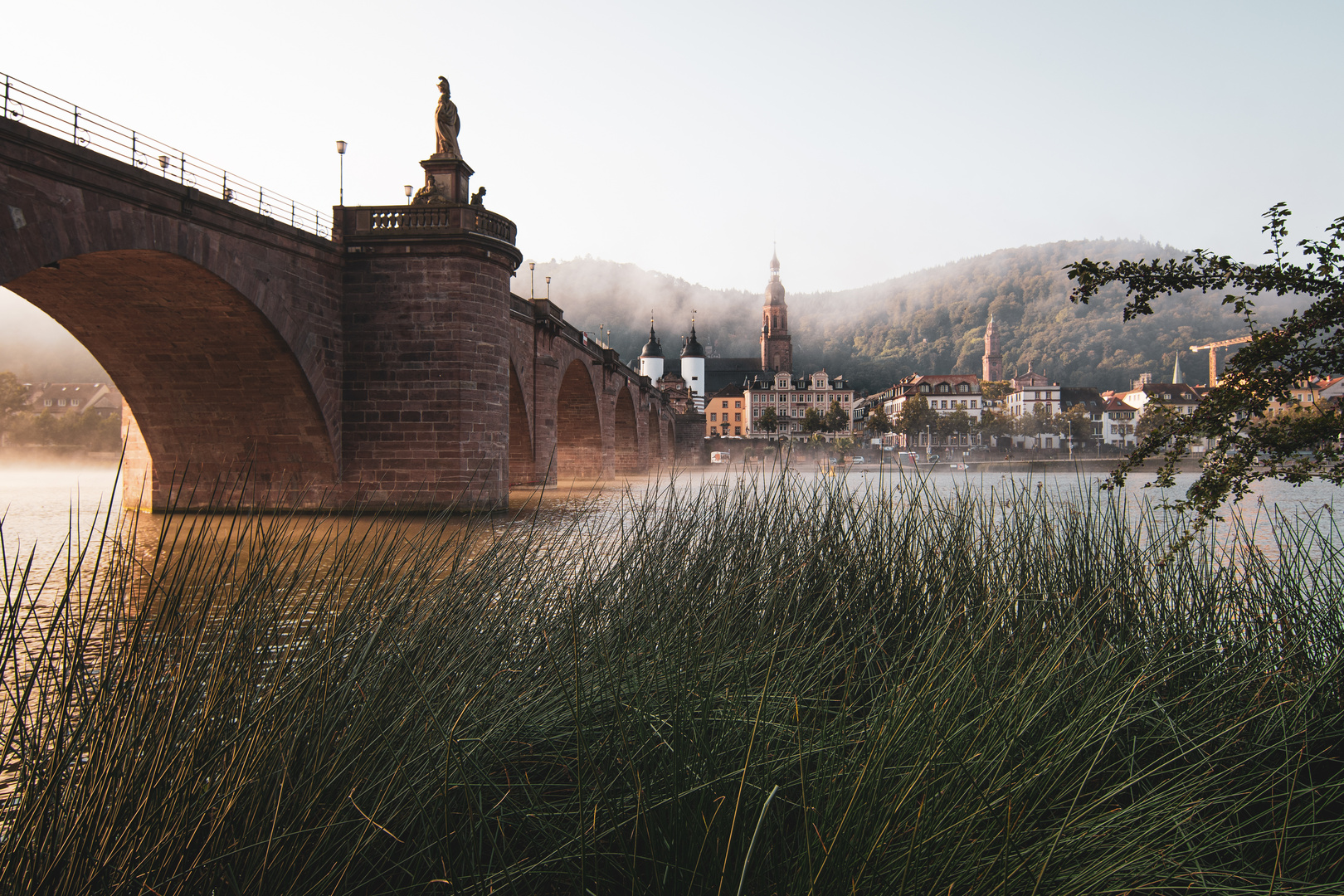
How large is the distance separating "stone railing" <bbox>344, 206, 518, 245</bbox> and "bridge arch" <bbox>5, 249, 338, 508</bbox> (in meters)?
3.16

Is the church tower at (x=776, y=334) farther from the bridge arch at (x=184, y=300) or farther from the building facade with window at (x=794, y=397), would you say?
the bridge arch at (x=184, y=300)

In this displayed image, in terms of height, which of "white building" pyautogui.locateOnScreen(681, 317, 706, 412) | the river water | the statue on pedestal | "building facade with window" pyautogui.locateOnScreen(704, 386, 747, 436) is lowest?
the river water

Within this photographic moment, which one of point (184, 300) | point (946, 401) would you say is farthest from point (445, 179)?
A: point (946, 401)

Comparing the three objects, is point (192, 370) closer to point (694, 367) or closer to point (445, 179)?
point (445, 179)

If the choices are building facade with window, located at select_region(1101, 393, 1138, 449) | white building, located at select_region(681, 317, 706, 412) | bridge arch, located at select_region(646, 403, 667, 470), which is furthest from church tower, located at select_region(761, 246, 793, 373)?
bridge arch, located at select_region(646, 403, 667, 470)

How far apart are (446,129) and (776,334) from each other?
105774mm

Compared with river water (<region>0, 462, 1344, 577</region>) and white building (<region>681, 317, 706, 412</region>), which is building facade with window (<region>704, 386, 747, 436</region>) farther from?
river water (<region>0, 462, 1344, 577</region>)

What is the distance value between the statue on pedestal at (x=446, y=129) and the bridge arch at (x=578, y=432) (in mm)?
14199

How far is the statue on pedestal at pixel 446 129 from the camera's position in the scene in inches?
670

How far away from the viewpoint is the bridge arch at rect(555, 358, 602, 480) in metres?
32.1

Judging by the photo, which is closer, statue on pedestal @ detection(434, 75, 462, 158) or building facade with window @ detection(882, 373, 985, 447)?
statue on pedestal @ detection(434, 75, 462, 158)

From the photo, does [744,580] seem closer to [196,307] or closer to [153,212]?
[153,212]

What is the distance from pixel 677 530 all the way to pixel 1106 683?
2376 millimetres

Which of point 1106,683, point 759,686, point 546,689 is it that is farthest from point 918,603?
point 546,689
